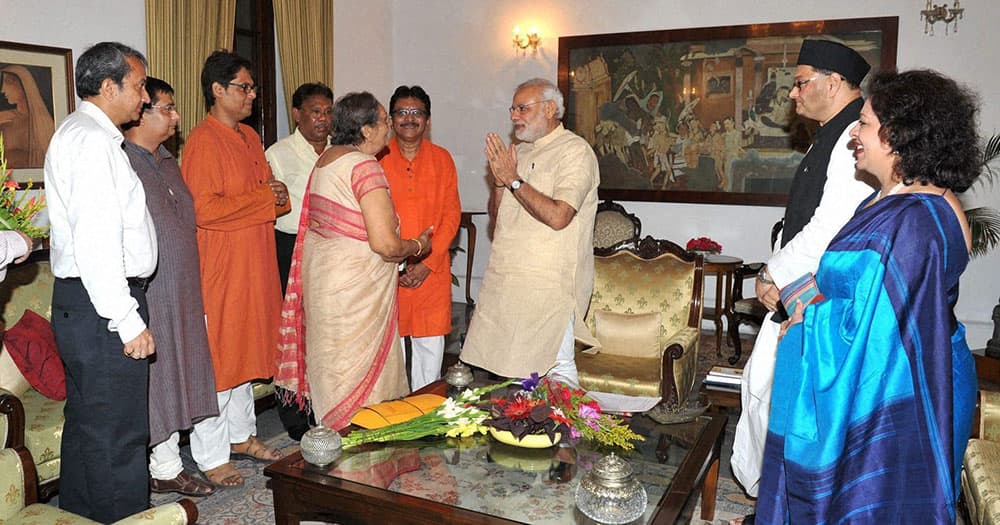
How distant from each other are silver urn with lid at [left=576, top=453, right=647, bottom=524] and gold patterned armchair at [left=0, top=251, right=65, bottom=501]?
1.70 meters

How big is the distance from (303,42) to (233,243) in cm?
344

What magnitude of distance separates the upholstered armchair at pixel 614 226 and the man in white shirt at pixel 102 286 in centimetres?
413

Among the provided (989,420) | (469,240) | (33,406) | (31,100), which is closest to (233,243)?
(33,406)

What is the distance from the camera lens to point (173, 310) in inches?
111

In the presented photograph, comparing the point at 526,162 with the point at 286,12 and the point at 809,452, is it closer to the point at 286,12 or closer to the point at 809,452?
the point at 809,452

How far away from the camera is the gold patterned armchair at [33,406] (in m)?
2.28

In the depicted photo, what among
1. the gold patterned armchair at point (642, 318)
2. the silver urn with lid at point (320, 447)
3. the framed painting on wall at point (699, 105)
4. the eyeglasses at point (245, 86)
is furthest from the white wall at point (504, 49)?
the silver urn with lid at point (320, 447)

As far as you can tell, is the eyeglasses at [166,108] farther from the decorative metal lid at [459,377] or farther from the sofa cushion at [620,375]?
the sofa cushion at [620,375]

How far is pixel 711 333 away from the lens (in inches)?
256

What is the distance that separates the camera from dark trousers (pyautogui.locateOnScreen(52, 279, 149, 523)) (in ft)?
7.58

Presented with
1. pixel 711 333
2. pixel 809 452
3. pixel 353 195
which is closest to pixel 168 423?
pixel 353 195

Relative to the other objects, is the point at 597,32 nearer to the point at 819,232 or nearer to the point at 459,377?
the point at 459,377

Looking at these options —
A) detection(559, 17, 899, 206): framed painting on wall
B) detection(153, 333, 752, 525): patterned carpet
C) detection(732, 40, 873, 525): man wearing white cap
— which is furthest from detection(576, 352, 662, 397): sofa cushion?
detection(559, 17, 899, 206): framed painting on wall

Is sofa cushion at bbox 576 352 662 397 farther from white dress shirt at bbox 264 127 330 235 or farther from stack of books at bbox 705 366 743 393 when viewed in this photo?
white dress shirt at bbox 264 127 330 235
